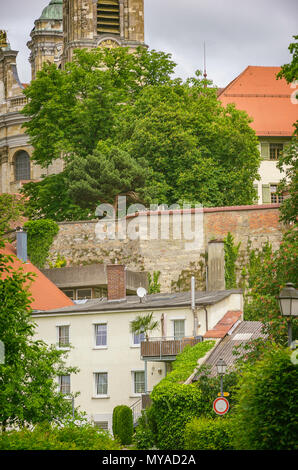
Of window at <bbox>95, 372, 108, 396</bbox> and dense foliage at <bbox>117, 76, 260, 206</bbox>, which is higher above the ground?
dense foliage at <bbox>117, 76, 260, 206</bbox>

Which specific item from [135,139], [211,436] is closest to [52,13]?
[135,139]

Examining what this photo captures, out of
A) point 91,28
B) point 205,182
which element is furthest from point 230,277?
point 91,28

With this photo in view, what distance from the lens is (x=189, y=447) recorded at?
30.4 meters

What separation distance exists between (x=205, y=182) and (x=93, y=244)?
6.49 meters

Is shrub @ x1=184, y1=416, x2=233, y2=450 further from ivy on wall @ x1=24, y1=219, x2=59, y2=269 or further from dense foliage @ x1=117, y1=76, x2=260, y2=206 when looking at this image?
dense foliage @ x1=117, y1=76, x2=260, y2=206

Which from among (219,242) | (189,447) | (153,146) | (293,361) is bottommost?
(189,447)

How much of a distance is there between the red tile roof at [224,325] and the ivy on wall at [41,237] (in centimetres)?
1241

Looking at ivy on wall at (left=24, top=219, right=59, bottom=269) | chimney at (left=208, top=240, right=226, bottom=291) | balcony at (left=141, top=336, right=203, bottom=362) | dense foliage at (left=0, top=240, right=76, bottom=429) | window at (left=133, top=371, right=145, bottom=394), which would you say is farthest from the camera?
ivy on wall at (left=24, top=219, right=59, bottom=269)

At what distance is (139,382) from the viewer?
1786 inches

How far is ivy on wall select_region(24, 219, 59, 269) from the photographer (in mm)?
56562

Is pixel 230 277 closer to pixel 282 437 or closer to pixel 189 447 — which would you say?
pixel 189 447

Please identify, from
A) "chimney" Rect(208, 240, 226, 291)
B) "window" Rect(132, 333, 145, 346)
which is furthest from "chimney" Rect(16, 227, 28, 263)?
"window" Rect(132, 333, 145, 346)

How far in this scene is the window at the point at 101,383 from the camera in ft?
151

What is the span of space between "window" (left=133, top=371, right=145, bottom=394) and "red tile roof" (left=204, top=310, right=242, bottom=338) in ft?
9.91
